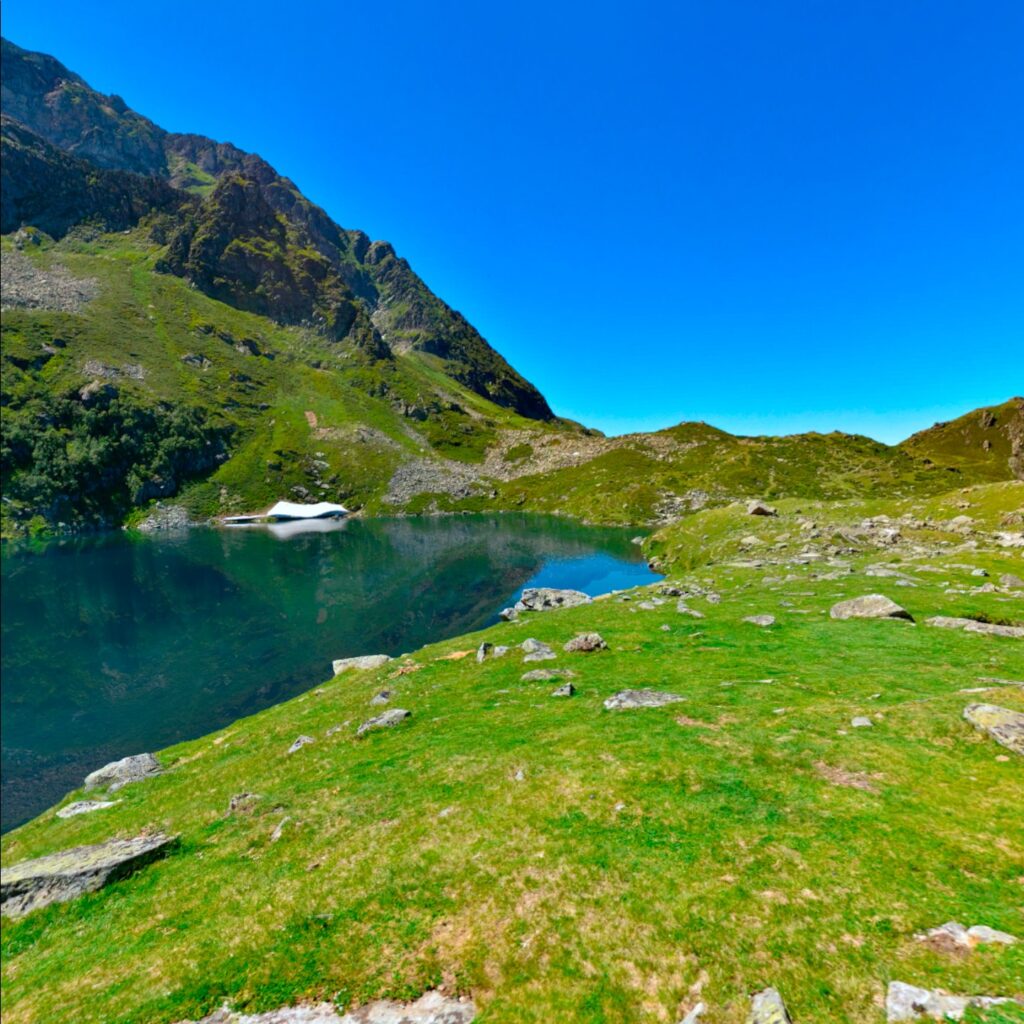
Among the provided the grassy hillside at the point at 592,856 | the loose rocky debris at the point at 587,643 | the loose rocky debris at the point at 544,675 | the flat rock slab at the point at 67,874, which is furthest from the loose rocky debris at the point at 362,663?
the flat rock slab at the point at 67,874

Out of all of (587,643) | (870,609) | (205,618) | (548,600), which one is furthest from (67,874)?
(205,618)

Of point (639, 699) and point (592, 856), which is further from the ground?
point (639, 699)

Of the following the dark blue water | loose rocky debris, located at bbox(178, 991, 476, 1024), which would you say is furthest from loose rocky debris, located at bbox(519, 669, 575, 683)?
the dark blue water

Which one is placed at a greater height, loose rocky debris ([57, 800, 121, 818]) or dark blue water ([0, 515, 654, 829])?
loose rocky debris ([57, 800, 121, 818])

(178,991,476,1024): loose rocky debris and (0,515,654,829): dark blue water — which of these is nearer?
(178,991,476,1024): loose rocky debris

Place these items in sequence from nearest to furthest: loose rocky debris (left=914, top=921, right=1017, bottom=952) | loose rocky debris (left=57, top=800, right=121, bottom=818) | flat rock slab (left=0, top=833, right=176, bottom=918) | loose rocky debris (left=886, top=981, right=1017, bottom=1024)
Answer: loose rocky debris (left=886, top=981, right=1017, bottom=1024) → loose rocky debris (left=914, top=921, right=1017, bottom=952) → flat rock slab (left=0, top=833, right=176, bottom=918) → loose rocky debris (left=57, top=800, right=121, bottom=818)

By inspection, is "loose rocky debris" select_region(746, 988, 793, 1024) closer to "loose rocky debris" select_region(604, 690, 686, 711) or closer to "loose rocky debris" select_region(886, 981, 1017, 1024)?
"loose rocky debris" select_region(886, 981, 1017, 1024)

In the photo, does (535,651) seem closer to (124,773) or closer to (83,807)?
(83,807)

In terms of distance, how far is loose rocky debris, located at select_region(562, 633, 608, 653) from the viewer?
28.3m

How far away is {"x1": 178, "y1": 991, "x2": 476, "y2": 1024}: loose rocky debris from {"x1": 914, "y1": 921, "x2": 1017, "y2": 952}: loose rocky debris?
801cm

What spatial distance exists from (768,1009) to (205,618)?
71.2m

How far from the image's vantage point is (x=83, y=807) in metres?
22.3

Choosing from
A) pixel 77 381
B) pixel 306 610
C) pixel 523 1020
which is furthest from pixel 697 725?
pixel 77 381

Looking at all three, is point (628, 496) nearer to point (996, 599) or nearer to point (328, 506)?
point (328, 506)
